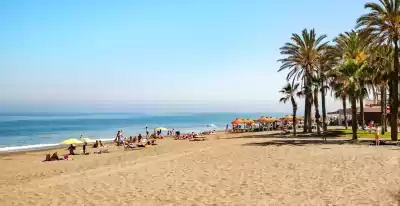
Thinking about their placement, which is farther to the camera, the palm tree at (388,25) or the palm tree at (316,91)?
the palm tree at (316,91)

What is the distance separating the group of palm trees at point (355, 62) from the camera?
28.7 m

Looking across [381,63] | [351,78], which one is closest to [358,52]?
[381,63]

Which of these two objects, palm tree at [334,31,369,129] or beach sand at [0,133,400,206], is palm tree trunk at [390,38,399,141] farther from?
beach sand at [0,133,400,206]

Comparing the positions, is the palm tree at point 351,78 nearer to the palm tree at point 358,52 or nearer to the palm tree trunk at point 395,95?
the palm tree at point 358,52

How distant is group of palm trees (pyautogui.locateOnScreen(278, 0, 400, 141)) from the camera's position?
28691 millimetres

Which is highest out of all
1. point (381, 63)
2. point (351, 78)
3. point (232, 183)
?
point (381, 63)

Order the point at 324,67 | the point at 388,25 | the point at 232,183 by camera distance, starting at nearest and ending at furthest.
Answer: the point at 232,183 < the point at 388,25 < the point at 324,67

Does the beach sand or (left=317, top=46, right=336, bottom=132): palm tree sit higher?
(left=317, top=46, right=336, bottom=132): palm tree

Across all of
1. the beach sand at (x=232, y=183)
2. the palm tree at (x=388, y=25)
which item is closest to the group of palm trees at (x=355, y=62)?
the palm tree at (x=388, y=25)

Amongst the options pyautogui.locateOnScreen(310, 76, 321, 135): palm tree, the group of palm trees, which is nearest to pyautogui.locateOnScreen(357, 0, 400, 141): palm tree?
the group of palm trees

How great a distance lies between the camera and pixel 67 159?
27.7 metres

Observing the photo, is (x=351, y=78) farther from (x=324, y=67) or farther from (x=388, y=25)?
(x=324, y=67)

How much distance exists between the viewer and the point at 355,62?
97.2 feet

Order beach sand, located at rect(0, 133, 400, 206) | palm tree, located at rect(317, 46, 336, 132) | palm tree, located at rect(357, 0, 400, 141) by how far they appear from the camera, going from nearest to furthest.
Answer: beach sand, located at rect(0, 133, 400, 206) < palm tree, located at rect(357, 0, 400, 141) < palm tree, located at rect(317, 46, 336, 132)
